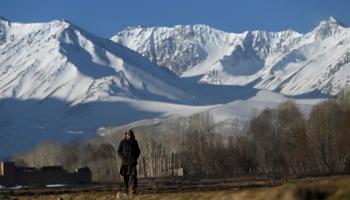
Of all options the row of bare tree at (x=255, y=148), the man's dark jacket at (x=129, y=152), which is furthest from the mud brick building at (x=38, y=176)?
the man's dark jacket at (x=129, y=152)

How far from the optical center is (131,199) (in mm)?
28250

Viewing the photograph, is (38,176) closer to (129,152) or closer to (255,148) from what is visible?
(255,148)

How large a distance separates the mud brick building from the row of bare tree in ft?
60.2

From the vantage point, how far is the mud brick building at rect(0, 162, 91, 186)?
118250 mm

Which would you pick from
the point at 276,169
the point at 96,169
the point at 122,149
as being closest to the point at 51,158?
the point at 96,169

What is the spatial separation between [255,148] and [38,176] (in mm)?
43103

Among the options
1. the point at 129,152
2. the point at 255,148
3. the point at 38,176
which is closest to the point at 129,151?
the point at 129,152

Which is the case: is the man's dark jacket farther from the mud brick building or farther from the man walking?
the mud brick building

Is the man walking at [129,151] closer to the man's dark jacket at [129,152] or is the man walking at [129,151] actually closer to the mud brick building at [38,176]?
the man's dark jacket at [129,152]

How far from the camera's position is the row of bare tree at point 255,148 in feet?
393

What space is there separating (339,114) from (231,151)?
29831 mm

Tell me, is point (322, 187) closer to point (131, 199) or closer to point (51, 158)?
point (131, 199)

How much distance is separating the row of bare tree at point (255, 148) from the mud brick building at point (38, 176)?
1836 cm

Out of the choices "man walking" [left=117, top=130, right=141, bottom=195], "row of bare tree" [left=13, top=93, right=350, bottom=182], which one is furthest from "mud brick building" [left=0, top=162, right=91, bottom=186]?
"man walking" [left=117, top=130, right=141, bottom=195]
